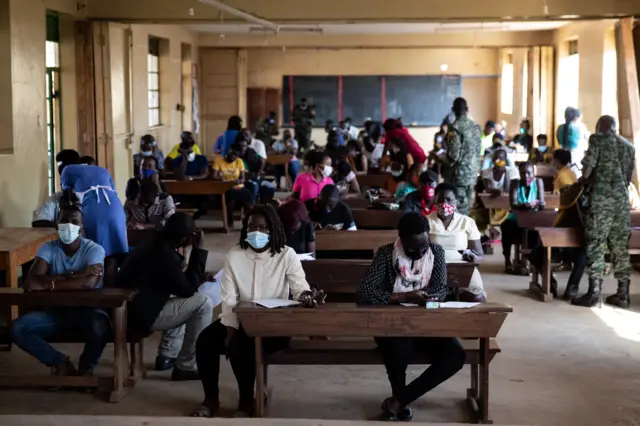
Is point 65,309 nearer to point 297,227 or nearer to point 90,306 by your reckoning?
point 90,306

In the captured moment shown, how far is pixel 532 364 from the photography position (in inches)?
276

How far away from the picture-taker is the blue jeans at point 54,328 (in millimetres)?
5961

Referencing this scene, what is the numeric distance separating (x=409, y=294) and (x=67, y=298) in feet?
6.51

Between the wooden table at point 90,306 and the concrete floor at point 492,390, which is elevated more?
the wooden table at point 90,306

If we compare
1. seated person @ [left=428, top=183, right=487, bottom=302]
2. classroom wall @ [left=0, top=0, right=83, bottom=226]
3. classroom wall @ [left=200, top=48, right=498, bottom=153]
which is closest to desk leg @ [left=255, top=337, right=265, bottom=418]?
seated person @ [left=428, top=183, right=487, bottom=302]

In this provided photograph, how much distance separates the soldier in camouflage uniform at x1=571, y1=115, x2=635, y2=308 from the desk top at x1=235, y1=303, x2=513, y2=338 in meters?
3.81

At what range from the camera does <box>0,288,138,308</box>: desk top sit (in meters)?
5.84

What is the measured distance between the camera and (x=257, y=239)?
223 inches

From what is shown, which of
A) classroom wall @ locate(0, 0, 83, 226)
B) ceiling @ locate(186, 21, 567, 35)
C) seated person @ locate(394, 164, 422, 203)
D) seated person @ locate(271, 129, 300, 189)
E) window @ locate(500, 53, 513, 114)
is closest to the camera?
seated person @ locate(394, 164, 422, 203)

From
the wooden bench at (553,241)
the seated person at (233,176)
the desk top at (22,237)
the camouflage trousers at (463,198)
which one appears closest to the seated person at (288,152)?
the seated person at (233,176)

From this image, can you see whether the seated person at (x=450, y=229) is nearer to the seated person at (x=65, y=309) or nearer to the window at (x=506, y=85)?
the seated person at (x=65, y=309)

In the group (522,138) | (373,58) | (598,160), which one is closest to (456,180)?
(598,160)

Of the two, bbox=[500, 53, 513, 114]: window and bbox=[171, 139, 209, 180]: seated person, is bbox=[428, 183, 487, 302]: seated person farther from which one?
bbox=[500, 53, 513, 114]: window

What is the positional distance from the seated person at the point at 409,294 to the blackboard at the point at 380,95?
18.0 m
